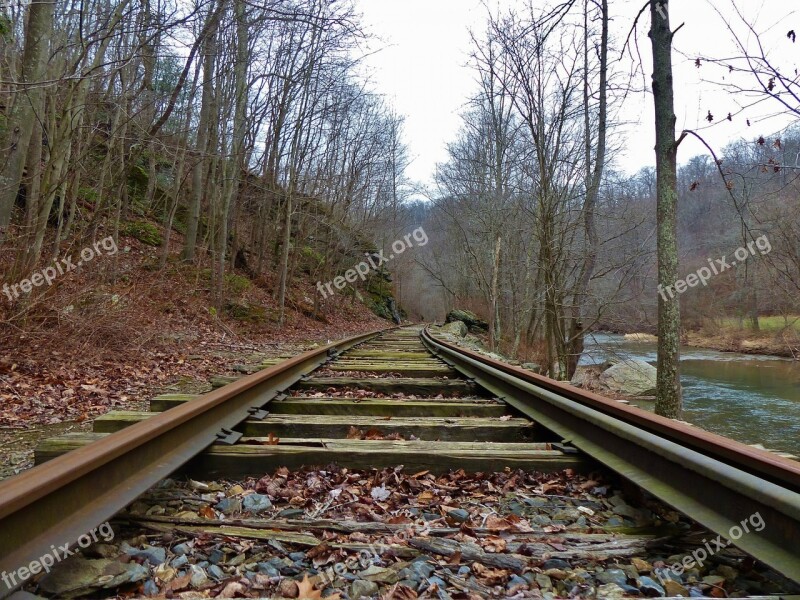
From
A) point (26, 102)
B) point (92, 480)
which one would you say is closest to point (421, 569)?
point (92, 480)

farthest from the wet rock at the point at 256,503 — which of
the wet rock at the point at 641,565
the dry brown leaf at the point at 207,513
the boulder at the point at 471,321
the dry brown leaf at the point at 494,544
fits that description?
the boulder at the point at 471,321

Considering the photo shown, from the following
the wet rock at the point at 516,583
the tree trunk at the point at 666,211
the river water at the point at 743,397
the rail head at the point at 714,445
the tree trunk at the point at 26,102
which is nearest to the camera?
the wet rock at the point at 516,583

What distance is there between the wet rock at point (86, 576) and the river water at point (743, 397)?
892 centimetres

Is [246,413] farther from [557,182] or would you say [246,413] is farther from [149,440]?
[557,182]

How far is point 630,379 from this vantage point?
562 inches

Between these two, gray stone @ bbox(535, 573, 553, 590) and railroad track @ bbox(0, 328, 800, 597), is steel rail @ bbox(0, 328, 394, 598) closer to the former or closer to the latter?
railroad track @ bbox(0, 328, 800, 597)

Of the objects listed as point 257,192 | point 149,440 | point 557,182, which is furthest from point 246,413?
point 257,192

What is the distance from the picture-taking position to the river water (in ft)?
29.4

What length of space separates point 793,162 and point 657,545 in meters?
5.38

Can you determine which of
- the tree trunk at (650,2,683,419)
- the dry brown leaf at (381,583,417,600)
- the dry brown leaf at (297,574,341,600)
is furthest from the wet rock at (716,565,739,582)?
the tree trunk at (650,2,683,419)

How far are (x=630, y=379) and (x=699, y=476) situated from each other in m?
13.8

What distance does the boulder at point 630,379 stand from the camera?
13.6 metres

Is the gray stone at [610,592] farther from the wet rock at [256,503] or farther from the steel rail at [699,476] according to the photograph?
the wet rock at [256,503]

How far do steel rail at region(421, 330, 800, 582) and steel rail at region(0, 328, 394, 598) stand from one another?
1879 mm
